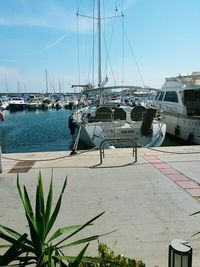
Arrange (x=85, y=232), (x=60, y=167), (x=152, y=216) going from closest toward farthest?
(x=85, y=232), (x=152, y=216), (x=60, y=167)

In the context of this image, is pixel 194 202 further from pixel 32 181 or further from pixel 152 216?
pixel 32 181

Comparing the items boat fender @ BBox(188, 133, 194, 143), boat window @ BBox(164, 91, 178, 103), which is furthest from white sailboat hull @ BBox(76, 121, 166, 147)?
boat window @ BBox(164, 91, 178, 103)

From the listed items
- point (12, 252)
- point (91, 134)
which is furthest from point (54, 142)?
point (12, 252)

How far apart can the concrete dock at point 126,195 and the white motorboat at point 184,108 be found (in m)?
7.95

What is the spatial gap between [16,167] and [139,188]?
3.66 meters

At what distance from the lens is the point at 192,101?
20422 millimetres

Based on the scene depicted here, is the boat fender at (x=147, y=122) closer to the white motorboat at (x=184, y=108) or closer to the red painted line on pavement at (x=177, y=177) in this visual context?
the white motorboat at (x=184, y=108)

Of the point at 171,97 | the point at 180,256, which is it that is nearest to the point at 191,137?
the point at 171,97

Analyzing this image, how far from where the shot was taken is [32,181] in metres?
7.78

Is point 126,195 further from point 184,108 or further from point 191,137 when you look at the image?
point 184,108

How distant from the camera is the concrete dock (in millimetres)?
4648

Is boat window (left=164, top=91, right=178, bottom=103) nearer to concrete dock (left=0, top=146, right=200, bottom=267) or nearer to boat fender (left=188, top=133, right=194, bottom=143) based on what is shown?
boat fender (left=188, top=133, right=194, bottom=143)

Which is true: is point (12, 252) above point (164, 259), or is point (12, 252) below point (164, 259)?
above

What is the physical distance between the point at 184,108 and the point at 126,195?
14123 mm
